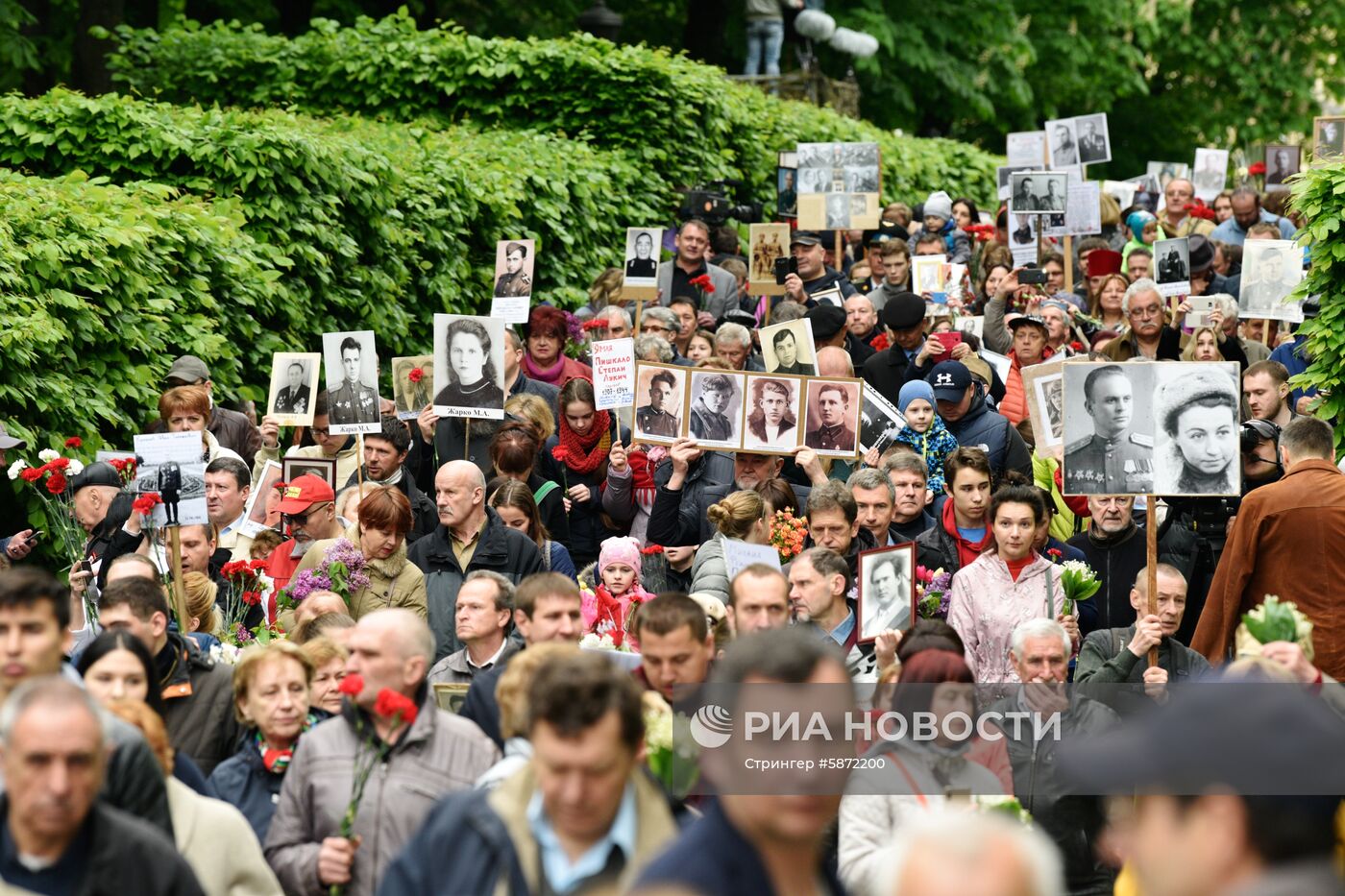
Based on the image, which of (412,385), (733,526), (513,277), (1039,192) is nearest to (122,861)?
(733,526)

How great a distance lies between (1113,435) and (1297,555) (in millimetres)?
931

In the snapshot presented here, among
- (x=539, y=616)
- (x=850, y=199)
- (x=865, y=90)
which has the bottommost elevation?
(x=539, y=616)

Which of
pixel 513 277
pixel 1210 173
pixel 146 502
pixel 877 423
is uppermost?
pixel 1210 173

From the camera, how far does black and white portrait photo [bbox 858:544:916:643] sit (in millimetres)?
8031

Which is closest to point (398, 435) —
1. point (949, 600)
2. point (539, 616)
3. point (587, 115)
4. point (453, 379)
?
point (453, 379)

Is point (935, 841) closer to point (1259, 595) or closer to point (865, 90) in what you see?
point (1259, 595)

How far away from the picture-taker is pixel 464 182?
637 inches

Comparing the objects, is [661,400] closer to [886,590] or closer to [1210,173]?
[886,590]

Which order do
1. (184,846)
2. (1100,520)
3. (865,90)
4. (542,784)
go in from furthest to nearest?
(865,90) → (1100,520) → (184,846) → (542,784)

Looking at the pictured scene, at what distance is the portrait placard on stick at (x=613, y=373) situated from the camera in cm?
1126

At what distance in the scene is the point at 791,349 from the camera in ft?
40.0

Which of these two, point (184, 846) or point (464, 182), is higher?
point (464, 182)

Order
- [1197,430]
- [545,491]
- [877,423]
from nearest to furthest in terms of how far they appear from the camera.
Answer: [1197,430], [545,491], [877,423]

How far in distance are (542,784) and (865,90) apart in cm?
2899
